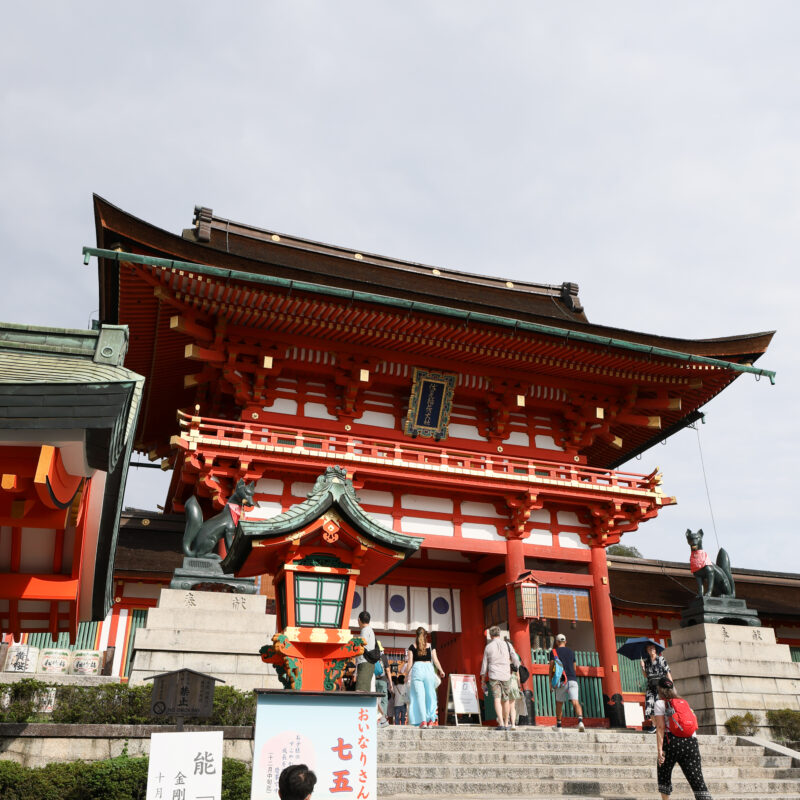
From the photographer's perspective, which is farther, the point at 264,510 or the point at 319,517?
the point at 264,510

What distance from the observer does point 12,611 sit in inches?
292

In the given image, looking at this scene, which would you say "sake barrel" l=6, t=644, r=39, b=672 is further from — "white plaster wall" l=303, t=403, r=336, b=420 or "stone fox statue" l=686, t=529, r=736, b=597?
"stone fox statue" l=686, t=529, r=736, b=597

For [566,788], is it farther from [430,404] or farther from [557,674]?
[430,404]

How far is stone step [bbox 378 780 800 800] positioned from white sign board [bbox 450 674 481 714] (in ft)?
18.2

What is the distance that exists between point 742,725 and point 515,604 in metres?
4.96

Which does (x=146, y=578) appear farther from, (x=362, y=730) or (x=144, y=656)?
(x=362, y=730)

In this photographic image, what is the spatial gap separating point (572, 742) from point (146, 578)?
10104 mm

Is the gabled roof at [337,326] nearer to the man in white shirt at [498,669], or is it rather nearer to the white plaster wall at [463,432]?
the white plaster wall at [463,432]

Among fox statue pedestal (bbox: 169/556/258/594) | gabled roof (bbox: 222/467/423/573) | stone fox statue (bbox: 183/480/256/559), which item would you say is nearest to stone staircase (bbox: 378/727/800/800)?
gabled roof (bbox: 222/467/423/573)

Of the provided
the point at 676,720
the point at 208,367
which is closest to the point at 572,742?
the point at 676,720

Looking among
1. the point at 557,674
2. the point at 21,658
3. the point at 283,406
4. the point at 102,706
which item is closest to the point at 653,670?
the point at 557,674

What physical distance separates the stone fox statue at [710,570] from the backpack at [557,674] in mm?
3577

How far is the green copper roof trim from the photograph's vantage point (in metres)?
15.3

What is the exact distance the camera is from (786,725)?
14430 mm
